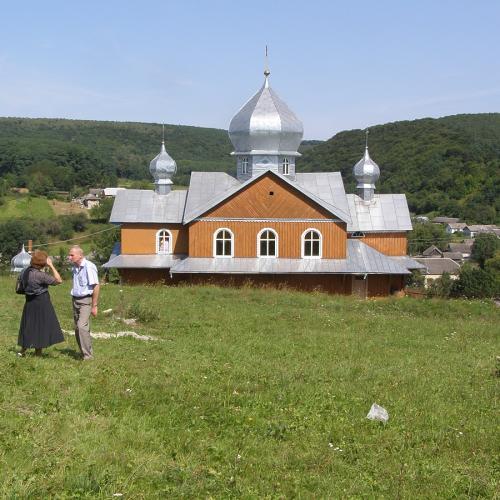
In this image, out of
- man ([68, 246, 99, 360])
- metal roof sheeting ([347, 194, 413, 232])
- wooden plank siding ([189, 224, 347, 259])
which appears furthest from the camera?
metal roof sheeting ([347, 194, 413, 232])

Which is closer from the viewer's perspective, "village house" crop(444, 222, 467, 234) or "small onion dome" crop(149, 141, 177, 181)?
"small onion dome" crop(149, 141, 177, 181)

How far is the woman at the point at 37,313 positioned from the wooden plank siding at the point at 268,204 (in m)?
16.9

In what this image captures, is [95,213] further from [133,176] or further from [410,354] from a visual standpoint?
[410,354]

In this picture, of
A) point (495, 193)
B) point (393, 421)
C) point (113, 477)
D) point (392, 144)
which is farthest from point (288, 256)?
point (392, 144)

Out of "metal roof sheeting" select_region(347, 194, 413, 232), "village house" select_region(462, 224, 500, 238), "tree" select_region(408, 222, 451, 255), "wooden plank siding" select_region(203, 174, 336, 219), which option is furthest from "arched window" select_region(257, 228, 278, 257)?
"village house" select_region(462, 224, 500, 238)

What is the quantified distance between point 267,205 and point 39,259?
17.2 m

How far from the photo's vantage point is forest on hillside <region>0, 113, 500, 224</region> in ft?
326

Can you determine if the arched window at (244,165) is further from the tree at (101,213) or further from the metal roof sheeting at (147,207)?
the tree at (101,213)

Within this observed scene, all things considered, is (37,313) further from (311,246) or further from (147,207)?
(147,207)

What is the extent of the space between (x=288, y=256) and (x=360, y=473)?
20.3 meters

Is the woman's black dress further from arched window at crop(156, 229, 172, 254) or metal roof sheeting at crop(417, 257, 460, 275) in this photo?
metal roof sheeting at crop(417, 257, 460, 275)

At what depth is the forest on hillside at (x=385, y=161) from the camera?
326 feet

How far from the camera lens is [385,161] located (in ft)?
356

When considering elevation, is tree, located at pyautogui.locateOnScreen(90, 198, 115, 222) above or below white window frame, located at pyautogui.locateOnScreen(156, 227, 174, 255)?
above
